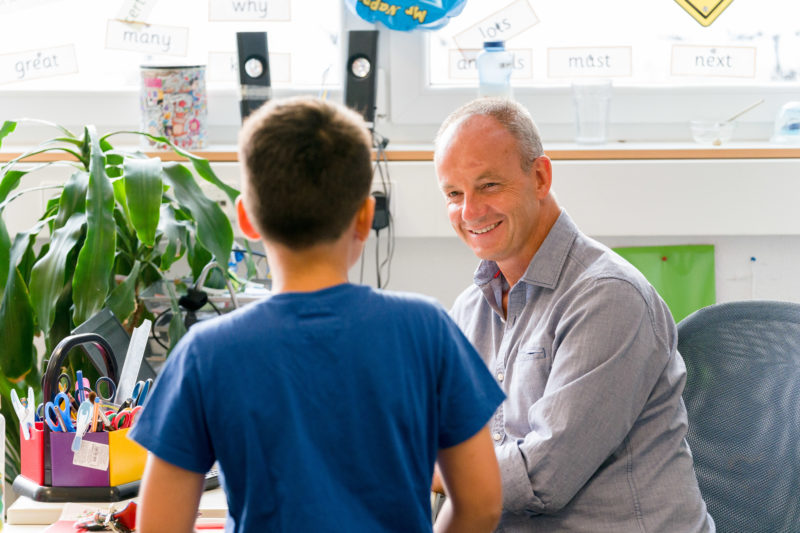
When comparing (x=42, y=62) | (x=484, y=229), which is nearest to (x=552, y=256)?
(x=484, y=229)

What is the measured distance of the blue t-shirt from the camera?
2.82 ft

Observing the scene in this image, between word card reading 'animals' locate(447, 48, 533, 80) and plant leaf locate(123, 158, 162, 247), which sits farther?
word card reading 'animals' locate(447, 48, 533, 80)

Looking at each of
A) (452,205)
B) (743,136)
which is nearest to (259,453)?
(452,205)

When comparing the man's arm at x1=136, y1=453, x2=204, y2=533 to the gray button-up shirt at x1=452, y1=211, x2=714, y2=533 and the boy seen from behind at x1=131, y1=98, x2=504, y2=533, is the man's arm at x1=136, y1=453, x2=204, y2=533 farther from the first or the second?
the gray button-up shirt at x1=452, y1=211, x2=714, y2=533

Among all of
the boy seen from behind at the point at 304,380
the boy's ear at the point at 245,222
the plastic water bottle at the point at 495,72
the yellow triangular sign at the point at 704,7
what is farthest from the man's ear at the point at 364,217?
the yellow triangular sign at the point at 704,7

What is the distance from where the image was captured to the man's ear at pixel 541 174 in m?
1.47

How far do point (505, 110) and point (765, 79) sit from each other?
1305 millimetres

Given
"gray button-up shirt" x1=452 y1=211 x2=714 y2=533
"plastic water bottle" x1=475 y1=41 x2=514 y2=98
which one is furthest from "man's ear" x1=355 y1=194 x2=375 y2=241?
"plastic water bottle" x1=475 y1=41 x2=514 y2=98

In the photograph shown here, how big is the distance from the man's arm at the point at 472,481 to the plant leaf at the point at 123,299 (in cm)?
97

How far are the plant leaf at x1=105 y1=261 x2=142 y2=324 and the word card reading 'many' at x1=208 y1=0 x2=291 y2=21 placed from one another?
0.92 meters

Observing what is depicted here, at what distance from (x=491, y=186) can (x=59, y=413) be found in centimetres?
75

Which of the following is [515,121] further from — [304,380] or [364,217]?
[304,380]

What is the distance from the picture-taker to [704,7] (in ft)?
7.77

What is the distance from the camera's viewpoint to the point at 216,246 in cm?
180
